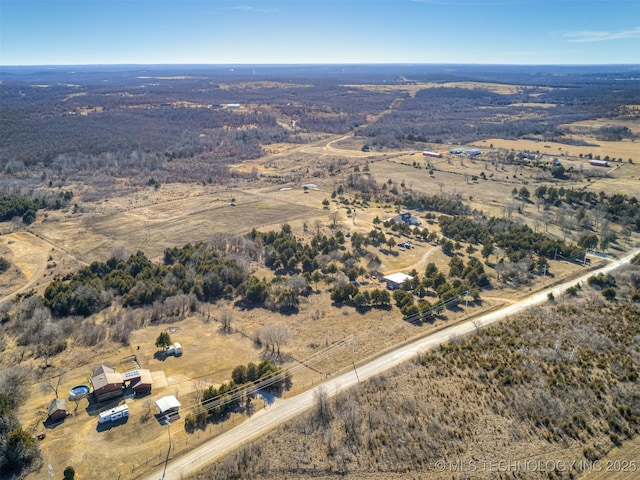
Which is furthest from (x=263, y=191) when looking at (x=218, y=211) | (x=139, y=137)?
(x=139, y=137)

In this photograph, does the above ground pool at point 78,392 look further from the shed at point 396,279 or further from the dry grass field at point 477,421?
the shed at point 396,279

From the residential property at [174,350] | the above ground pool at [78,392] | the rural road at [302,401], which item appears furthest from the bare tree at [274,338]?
the above ground pool at [78,392]

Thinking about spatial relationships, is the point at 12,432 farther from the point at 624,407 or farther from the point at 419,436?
the point at 624,407

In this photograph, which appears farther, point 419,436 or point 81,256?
point 81,256

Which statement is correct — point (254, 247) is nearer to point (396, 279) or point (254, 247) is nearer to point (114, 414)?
point (396, 279)

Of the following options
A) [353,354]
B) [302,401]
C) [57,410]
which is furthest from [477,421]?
[57,410]

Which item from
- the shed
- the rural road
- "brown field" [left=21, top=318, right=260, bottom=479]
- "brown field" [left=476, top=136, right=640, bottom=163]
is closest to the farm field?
"brown field" [left=21, top=318, right=260, bottom=479]

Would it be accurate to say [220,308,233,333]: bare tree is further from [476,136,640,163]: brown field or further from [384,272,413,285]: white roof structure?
[476,136,640,163]: brown field
